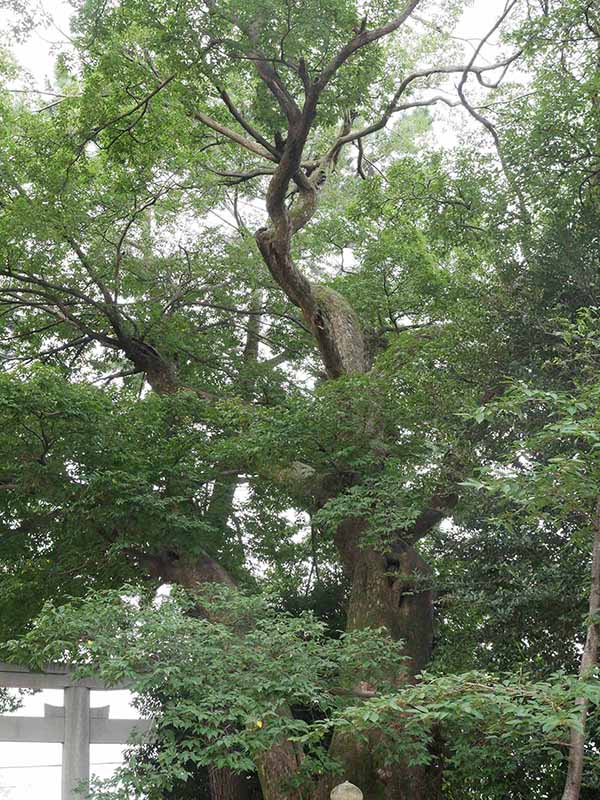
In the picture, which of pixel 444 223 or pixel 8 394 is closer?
pixel 8 394

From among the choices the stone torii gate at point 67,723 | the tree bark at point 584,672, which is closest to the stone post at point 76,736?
the stone torii gate at point 67,723

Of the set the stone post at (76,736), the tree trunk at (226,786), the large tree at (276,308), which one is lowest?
the tree trunk at (226,786)

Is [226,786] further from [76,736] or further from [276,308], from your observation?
[276,308]

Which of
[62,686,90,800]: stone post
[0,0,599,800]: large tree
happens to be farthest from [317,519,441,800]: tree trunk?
[62,686,90,800]: stone post

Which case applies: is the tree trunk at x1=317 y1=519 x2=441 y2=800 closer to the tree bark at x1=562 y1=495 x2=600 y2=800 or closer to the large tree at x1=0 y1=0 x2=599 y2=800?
the large tree at x1=0 y1=0 x2=599 y2=800

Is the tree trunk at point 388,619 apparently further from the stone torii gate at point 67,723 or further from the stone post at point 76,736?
the stone post at point 76,736

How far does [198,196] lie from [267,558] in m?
4.22

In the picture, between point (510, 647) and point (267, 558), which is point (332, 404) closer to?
point (510, 647)

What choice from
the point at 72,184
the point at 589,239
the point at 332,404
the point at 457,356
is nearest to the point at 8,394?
the point at 72,184

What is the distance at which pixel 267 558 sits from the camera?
31.9ft

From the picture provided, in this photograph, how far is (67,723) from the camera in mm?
9125

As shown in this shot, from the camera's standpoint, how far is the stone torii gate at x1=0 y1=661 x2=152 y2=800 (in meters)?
8.93

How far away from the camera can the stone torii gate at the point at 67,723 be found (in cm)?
893

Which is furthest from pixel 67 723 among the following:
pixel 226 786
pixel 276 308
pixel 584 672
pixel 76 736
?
pixel 584 672
